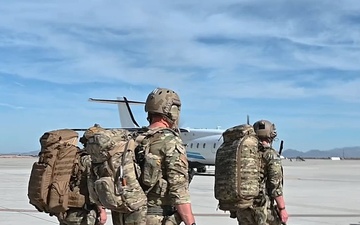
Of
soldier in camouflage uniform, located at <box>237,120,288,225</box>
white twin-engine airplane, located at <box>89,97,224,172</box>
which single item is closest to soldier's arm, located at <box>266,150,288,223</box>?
soldier in camouflage uniform, located at <box>237,120,288,225</box>

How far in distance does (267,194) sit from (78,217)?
213 centimetres

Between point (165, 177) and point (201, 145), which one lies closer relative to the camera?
point (165, 177)

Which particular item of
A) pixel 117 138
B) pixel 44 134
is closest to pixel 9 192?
pixel 44 134

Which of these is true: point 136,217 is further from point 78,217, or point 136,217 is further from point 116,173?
point 78,217

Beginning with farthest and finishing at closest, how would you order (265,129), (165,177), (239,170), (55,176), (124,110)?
(124,110) < (265,129) < (239,170) < (55,176) < (165,177)

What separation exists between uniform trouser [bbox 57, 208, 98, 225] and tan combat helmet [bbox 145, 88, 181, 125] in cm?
164

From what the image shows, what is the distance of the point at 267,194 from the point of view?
6.19 metres

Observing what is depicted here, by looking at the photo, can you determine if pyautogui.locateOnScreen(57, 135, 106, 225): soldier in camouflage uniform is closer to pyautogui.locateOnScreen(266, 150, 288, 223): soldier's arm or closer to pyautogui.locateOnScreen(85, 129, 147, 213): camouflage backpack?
pyautogui.locateOnScreen(85, 129, 147, 213): camouflage backpack

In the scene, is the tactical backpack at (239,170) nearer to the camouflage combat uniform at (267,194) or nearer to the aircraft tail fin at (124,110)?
the camouflage combat uniform at (267,194)

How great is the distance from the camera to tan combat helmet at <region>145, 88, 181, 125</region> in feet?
15.3

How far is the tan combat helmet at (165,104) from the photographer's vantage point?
4.65m

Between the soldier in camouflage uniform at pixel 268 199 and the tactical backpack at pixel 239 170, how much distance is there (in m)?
0.15

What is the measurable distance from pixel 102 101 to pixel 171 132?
44.0m

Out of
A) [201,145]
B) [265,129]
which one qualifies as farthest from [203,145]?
[265,129]
